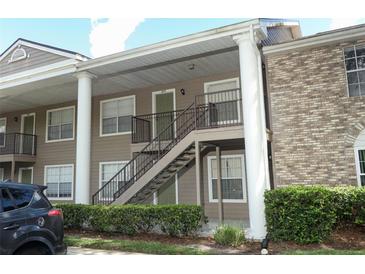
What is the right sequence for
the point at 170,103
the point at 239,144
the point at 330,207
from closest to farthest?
the point at 330,207, the point at 239,144, the point at 170,103

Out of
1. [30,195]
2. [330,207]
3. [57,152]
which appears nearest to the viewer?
[30,195]

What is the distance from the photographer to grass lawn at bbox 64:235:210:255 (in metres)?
7.52

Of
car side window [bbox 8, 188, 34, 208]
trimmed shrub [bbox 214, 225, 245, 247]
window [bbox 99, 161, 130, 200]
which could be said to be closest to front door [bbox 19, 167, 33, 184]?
window [bbox 99, 161, 130, 200]

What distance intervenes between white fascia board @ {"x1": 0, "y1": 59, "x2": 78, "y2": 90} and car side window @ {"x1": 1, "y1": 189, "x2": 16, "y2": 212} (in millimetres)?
8409

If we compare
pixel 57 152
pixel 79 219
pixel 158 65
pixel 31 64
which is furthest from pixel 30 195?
pixel 57 152

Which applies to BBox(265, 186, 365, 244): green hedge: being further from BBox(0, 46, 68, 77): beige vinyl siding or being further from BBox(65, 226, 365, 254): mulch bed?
BBox(0, 46, 68, 77): beige vinyl siding

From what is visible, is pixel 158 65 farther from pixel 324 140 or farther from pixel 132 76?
pixel 324 140

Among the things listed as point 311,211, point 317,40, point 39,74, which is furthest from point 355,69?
point 39,74

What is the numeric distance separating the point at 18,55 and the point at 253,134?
481 inches

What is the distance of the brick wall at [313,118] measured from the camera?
984 centimetres

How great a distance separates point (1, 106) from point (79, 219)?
1102 cm

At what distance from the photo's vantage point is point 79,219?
10852 millimetres

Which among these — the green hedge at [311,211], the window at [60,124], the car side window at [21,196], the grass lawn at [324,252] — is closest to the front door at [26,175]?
the window at [60,124]

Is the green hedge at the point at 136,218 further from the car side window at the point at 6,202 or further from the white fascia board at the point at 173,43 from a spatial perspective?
the white fascia board at the point at 173,43
